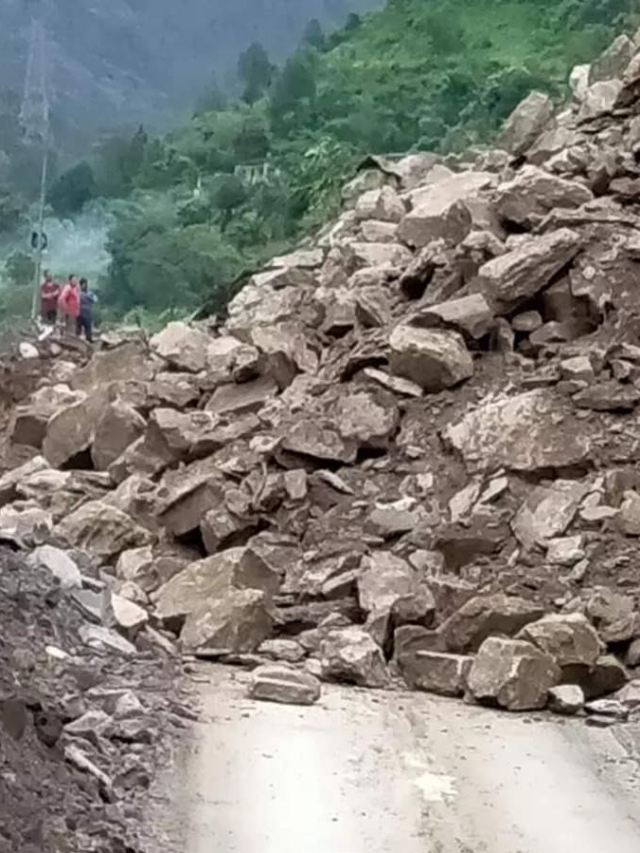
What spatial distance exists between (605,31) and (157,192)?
733 centimetres

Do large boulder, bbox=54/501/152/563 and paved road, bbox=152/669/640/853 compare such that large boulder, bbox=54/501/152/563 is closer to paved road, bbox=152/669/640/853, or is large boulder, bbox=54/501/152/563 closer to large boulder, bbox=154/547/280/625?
large boulder, bbox=154/547/280/625

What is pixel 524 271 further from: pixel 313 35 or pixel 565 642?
pixel 313 35

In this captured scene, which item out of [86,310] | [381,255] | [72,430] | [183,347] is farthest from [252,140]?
[72,430]

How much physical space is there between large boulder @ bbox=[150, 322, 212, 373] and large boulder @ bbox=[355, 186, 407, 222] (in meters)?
2.40

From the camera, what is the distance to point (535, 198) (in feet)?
35.5

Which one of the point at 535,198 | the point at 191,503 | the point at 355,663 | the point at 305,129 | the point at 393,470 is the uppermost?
the point at 305,129

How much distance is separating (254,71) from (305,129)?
5.67ft

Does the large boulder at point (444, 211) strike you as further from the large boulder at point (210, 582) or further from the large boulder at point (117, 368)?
the large boulder at point (210, 582)

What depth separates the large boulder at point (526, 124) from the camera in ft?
47.2

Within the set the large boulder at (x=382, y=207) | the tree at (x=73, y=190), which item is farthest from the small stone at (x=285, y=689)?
the tree at (x=73, y=190)

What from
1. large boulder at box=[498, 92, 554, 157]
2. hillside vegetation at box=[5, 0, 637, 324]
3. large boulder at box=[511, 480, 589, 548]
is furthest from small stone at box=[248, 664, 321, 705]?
large boulder at box=[498, 92, 554, 157]

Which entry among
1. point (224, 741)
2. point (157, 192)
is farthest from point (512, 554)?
point (157, 192)

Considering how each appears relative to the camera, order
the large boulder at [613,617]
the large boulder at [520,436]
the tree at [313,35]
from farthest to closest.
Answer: the tree at [313,35] → the large boulder at [520,436] → the large boulder at [613,617]

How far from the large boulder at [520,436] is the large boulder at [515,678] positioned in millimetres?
1914
